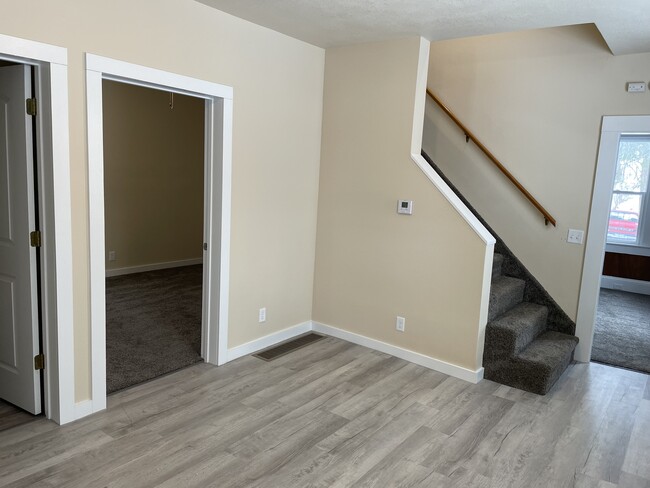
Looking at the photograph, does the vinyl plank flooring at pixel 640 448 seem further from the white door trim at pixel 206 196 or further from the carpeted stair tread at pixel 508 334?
the white door trim at pixel 206 196

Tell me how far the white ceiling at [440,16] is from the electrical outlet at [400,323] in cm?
223

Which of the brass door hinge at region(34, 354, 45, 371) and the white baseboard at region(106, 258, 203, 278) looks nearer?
the brass door hinge at region(34, 354, 45, 371)

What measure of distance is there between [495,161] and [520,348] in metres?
1.72

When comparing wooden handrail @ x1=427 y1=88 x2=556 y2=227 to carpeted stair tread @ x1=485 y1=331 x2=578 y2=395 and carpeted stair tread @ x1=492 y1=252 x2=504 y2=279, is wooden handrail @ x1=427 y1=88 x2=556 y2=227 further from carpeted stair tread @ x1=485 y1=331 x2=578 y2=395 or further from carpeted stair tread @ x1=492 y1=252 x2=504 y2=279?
carpeted stair tread @ x1=485 y1=331 x2=578 y2=395

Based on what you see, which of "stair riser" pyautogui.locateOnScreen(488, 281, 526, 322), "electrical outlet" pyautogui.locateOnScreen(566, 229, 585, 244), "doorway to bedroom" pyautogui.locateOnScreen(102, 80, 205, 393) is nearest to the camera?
"stair riser" pyautogui.locateOnScreen(488, 281, 526, 322)

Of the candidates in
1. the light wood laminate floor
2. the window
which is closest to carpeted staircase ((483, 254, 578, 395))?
the light wood laminate floor

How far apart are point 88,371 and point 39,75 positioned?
167 centimetres

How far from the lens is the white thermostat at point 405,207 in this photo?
3975 millimetres

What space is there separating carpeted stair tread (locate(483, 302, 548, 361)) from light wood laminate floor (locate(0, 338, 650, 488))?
26 centimetres

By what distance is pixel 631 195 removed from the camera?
23.3 feet

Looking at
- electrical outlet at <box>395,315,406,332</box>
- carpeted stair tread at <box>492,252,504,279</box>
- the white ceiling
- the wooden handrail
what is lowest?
electrical outlet at <box>395,315,406,332</box>

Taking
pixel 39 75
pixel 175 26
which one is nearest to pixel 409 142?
pixel 175 26

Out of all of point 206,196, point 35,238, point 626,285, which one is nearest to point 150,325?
point 206,196

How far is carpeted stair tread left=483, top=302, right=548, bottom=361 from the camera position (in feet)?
12.1
